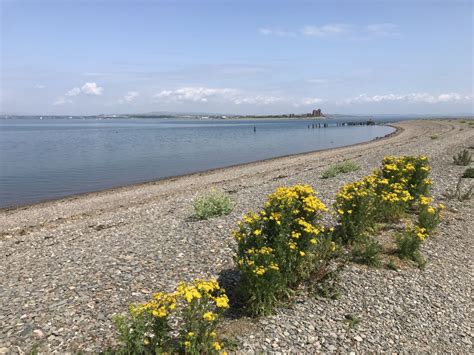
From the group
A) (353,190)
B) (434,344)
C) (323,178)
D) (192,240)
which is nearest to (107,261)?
(192,240)

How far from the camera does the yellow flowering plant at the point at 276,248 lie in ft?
19.9

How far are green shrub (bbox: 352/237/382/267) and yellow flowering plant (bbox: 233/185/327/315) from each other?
5.13 ft

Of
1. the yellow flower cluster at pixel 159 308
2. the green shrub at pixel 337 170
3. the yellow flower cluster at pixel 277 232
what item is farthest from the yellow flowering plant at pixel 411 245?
the green shrub at pixel 337 170

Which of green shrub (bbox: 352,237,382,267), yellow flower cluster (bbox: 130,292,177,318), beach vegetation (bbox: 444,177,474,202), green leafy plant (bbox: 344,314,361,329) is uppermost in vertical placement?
yellow flower cluster (bbox: 130,292,177,318)

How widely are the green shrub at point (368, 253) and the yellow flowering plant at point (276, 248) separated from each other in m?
1.56

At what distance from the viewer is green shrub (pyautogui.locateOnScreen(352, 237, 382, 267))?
318 inches

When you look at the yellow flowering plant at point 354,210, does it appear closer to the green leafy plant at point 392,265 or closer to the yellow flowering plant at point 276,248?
the green leafy plant at point 392,265

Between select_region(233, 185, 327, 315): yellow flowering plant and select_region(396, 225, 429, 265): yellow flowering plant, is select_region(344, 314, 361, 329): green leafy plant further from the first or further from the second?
select_region(396, 225, 429, 265): yellow flowering plant

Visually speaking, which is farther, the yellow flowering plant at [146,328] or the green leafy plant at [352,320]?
the green leafy plant at [352,320]

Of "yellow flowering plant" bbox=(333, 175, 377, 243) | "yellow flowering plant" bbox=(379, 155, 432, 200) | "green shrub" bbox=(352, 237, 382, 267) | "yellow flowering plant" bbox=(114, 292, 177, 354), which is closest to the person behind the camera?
"yellow flowering plant" bbox=(114, 292, 177, 354)

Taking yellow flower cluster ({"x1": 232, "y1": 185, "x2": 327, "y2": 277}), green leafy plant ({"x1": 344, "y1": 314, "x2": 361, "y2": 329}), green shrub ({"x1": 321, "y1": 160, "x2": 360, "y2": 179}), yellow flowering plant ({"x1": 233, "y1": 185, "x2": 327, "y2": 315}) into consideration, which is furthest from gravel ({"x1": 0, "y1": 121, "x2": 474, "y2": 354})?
green shrub ({"x1": 321, "y1": 160, "x2": 360, "y2": 179})

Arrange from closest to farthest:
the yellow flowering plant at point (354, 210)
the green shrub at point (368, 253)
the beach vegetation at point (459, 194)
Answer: the green shrub at point (368, 253) → the yellow flowering plant at point (354, 210) → the beach vegetation at point (459, 194)

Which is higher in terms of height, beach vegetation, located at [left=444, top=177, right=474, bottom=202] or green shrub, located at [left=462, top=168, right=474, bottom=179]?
green shrub, located at [left=462, top=168, right=474, bottom=179]

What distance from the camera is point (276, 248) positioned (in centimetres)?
644
